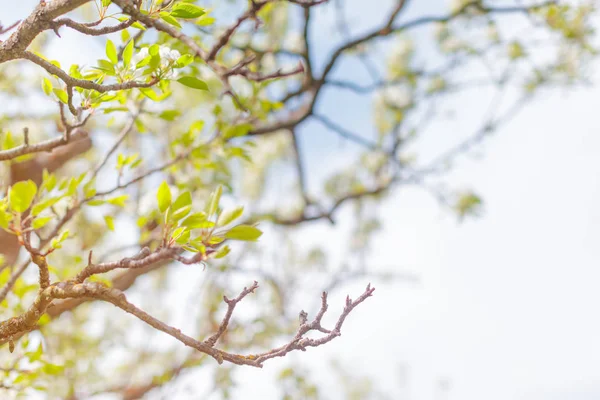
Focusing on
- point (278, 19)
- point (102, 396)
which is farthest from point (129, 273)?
point (278, 19)

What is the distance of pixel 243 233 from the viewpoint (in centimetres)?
110

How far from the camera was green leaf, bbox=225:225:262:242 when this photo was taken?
3.58 ft

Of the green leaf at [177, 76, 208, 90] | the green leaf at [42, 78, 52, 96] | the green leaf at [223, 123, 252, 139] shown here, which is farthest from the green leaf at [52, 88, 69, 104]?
the green leaf at [223, 123, 252, 139]

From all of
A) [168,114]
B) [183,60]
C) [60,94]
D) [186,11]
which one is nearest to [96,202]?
[168,114]

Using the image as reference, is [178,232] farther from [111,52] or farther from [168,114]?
[168,114]

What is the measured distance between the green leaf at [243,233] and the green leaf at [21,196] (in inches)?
18.8

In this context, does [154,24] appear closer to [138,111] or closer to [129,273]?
[138,111]

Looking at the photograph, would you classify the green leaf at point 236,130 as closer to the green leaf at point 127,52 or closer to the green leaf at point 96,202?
the green leaf at point 96,202

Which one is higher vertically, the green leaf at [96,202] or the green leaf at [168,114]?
the green leaf at [168,114]

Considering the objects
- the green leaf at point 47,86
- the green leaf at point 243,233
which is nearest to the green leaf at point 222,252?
the green leaf at point 243,233

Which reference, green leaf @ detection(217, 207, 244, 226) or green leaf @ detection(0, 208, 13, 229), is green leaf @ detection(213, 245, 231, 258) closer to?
green leaf @ detection(217, 207, 244, 226)

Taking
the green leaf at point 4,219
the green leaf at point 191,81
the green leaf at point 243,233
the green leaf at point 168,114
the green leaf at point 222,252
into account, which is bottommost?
the green leaf at point 222,252

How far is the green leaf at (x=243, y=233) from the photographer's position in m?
1.09

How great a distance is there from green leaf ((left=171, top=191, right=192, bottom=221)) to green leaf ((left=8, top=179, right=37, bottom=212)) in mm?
345
